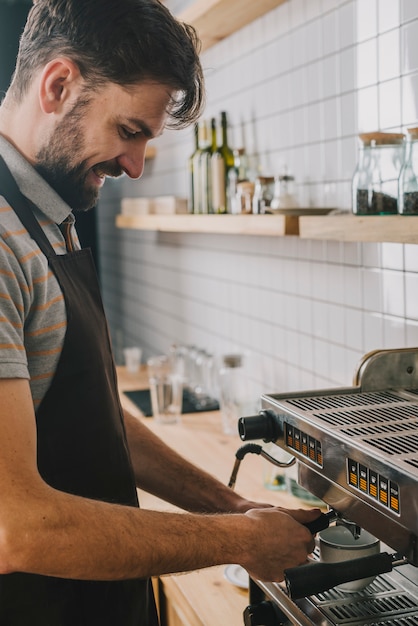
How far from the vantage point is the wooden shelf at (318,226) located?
1301 mm

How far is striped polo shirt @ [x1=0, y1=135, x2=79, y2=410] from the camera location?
1037mm

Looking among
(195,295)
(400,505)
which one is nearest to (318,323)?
(195,295)

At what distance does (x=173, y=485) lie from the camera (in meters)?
1.50

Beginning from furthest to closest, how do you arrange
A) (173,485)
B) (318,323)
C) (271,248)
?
1. (271,248)
2. (318,323)
3. (173,485)

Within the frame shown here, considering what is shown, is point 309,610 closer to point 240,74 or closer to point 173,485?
point 173,485

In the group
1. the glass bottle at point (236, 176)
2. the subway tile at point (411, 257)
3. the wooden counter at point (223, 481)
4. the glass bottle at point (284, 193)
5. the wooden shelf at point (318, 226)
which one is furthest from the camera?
the glass bottle at point (236, 176)

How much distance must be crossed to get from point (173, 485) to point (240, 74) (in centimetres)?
159

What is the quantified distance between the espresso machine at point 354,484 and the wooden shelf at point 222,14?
4.18ft

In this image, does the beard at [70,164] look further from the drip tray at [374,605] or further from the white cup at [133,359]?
the white cup at [133,359]

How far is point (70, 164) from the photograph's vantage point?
1257 mm

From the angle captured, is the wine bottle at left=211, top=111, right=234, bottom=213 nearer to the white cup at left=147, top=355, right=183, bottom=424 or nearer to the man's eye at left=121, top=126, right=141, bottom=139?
the white cup at left=147, top=355, right=183, bottom=424

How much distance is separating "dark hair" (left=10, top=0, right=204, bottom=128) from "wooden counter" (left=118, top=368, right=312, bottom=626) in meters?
0.93

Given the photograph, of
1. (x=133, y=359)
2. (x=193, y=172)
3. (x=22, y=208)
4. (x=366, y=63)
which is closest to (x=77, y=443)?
(x=22, y=208)

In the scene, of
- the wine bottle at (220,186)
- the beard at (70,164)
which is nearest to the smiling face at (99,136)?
the beard at (70,164)
